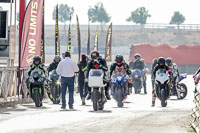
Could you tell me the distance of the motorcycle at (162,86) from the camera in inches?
915

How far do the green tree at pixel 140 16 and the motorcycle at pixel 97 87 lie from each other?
170 metres

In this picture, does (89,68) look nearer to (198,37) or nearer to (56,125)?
(56,125)

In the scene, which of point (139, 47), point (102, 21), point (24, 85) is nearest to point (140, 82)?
point (24, 85)

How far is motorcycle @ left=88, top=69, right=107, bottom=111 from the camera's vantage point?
2091cm

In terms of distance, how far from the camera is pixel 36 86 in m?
22.9

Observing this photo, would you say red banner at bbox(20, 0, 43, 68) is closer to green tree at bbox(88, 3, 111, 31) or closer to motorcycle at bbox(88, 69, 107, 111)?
motorcycle at bbox(88, 69, 107, 111)

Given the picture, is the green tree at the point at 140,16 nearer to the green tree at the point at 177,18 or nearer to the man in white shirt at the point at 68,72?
the green tree at the point at 177,18

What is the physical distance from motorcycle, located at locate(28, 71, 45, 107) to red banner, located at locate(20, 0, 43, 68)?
6.80 feet

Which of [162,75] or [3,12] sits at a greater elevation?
[3,12]

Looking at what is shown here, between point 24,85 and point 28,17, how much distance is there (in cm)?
222

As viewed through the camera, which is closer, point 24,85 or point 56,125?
point 56,125

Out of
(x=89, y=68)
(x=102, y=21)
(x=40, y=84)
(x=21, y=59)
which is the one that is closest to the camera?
(x=89, y=68)

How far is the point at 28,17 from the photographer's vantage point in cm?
2489

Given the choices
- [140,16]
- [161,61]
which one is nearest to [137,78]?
[161,61]
